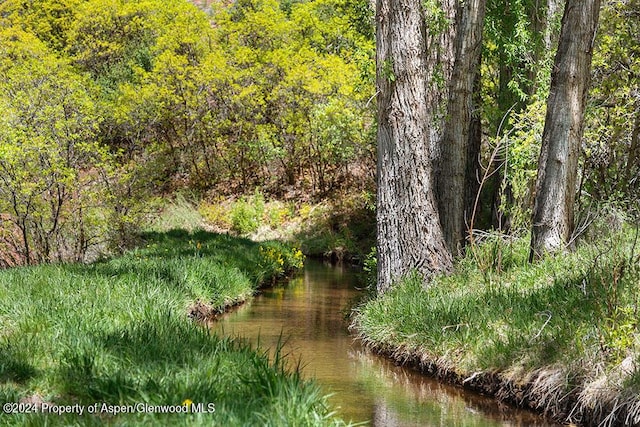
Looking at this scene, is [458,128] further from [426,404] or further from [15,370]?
[15,370]

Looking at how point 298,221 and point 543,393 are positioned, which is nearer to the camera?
point 543,393

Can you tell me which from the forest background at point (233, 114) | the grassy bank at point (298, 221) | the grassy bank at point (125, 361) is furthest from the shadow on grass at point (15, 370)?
the grassy bank at point (298, 221)

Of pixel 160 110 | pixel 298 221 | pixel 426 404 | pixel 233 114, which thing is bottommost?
pixel 426 404

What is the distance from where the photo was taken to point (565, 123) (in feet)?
28.0

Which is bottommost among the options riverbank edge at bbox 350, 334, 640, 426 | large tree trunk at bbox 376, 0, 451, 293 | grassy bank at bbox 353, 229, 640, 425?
riverbank edge at bbox 350, 334, 640, 426

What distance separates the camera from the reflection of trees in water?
5777 mm

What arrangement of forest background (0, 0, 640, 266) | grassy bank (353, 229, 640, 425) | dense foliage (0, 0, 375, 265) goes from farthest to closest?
dense foliage (0, 0, 375, 265) < forest background (0, 0, 640, 266) < grassy bank (353, 229, 640, 425)

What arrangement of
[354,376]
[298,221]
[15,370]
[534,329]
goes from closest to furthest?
[15,370] < [534,329] < [354,376] < [298,221]

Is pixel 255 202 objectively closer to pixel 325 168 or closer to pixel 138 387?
pixel 325 168

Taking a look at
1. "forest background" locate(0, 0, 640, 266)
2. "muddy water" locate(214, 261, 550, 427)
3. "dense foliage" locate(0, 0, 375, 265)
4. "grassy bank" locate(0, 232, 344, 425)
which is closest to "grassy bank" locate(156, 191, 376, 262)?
"forest background" locate(0, 0, 640, 266)

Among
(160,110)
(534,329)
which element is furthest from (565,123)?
(160,110)

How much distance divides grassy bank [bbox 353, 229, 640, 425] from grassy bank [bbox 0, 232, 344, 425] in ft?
7.64

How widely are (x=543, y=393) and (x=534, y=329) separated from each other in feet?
2.24

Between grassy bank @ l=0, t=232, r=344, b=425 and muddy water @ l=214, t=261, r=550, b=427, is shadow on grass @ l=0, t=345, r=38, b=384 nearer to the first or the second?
grassy bank @ l=0, t=232, r=344, b=425
